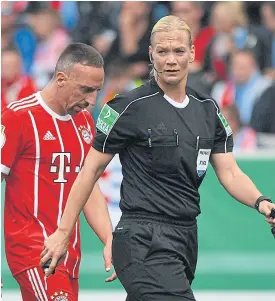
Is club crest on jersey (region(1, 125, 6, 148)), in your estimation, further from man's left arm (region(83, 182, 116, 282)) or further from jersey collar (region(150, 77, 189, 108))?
jersey collar (region(150, 77, 189, 108))

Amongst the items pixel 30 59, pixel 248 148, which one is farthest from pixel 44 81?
pixel 248 148

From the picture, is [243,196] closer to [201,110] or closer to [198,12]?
[201,110]

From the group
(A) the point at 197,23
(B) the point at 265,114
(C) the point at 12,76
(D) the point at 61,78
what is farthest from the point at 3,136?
(A) the point at 197,23

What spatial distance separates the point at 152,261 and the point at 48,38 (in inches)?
363

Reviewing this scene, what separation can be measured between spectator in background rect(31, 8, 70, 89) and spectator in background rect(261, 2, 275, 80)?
285 cm

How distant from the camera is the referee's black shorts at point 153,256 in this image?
542cm

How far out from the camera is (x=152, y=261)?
5.50m

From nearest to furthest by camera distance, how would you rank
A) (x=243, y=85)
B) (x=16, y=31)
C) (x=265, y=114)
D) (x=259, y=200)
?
(x=259, y=200)
(x=265, y=114)
(x=243, y=85)
(x=16, y=31)

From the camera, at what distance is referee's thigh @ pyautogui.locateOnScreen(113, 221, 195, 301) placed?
542 cm

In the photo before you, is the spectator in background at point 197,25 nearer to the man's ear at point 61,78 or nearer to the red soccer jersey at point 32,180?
the man's ear at point 61,78

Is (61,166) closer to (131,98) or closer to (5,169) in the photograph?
(5,169)

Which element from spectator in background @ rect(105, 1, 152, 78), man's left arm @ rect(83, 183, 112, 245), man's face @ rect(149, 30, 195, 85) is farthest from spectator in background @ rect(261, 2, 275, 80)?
man's face @ rect(149, 30, 195, 85)

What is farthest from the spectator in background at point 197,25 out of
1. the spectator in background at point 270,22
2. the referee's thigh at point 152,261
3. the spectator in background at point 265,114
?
the referee's thigh at point 152,261

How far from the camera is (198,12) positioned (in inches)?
530
